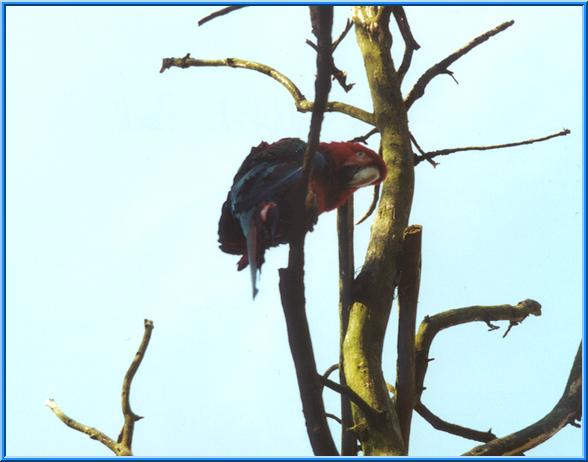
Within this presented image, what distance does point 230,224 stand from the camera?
11.8 ft

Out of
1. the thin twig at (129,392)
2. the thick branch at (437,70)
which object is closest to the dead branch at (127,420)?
the thin twig at (129,392)

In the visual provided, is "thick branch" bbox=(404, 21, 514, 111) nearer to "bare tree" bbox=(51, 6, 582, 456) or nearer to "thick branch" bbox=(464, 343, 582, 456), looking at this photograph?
"bare tree" bbox=(51, 6, 582, 456)

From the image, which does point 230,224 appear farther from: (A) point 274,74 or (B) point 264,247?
(A) point 274,74

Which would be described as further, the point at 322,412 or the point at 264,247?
the point at 264,247

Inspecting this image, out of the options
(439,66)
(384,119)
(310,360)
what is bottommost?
(310,360)

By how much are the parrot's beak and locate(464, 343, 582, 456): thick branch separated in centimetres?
123

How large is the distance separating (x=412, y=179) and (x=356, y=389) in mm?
1112

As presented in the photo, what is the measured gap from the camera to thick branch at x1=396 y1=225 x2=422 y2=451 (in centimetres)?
296

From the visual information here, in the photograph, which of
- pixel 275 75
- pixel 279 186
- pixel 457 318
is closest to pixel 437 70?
pixel 275 75

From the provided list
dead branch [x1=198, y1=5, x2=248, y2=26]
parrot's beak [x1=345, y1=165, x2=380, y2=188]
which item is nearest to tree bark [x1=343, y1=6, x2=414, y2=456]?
parrot's beak [x1=345, y1=165, x2=380, y2=188]

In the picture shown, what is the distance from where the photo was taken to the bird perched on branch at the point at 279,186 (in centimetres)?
321

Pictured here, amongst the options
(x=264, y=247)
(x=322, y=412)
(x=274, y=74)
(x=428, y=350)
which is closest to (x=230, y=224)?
(x=264, y=247)

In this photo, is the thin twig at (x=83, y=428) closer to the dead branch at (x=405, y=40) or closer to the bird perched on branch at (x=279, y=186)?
the bird perched on branch at (x=279, y=186)

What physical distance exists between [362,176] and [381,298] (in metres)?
0.76
